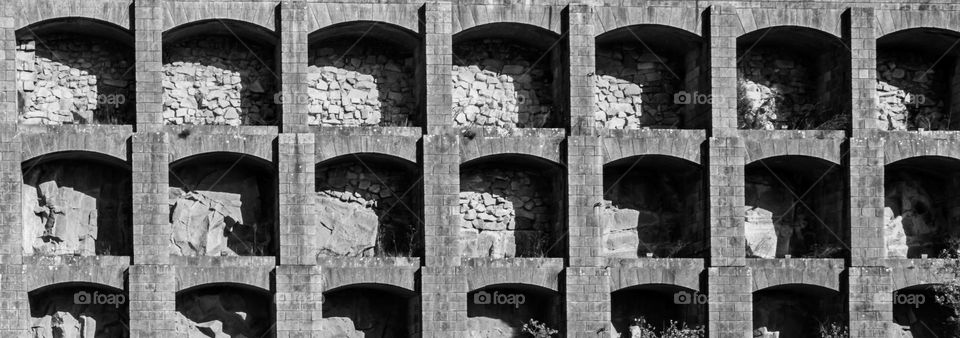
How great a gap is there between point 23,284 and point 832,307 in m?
19.7

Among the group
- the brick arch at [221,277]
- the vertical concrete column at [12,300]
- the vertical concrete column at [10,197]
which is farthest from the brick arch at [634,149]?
the vertical concrete column at [12,300]

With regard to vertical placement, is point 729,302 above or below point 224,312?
above

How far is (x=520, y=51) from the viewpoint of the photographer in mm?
38344

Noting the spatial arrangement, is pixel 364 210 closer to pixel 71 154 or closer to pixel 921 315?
pixel 71 154

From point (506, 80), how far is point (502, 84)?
0.14 metres

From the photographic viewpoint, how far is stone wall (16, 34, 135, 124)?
120 ft

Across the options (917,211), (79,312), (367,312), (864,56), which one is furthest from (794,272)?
(79,312)

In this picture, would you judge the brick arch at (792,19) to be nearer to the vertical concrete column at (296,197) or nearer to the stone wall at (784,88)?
the stone wall at (784,88)

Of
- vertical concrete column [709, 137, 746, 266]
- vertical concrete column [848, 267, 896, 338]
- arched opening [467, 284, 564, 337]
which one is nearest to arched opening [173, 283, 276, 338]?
arched opening [467, 284, 564, 337]

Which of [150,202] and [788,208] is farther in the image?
[788,208]

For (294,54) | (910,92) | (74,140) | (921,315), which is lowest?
(921,315)

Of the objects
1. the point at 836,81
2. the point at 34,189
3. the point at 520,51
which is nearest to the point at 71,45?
the point at 34,189

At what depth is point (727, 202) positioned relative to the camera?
36.7 metres

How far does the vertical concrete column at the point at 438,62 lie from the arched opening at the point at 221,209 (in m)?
4.19
